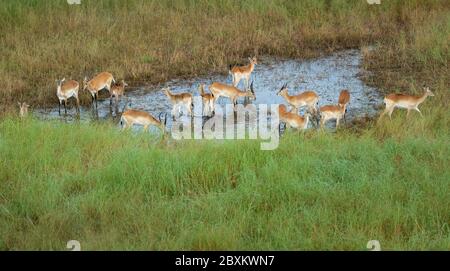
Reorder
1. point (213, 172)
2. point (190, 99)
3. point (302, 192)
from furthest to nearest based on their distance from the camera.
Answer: point (190, 99) → point (213, 172) → point (302, 192)

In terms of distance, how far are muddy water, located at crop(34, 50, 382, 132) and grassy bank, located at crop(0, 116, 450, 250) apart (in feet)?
5.62

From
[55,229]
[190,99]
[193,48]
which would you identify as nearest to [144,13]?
[193,48]

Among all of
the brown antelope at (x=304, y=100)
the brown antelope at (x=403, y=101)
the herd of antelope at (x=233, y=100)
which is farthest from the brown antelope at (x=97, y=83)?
the brown antelope at (x=403, y=101)

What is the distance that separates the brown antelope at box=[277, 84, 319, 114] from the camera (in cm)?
916

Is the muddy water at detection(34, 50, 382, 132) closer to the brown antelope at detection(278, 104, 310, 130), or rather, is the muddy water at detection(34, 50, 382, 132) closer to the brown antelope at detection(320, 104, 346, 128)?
the brown antelope at detection(320, 104, 346, 128)

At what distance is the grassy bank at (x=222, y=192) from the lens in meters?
5.94

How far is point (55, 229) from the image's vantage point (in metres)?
6.16

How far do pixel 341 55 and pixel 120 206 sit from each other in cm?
669

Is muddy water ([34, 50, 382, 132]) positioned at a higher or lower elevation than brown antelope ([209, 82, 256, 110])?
lower

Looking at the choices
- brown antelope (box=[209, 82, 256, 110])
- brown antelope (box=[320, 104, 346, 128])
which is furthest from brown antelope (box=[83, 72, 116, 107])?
brown antelope (box=[320, 104, 346, 128])

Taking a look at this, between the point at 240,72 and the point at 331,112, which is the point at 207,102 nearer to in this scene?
the point at 240,72

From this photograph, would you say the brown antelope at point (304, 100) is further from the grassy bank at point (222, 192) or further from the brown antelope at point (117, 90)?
the brown antelope at point (117, 90)

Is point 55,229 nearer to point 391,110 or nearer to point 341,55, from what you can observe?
point 391,110
